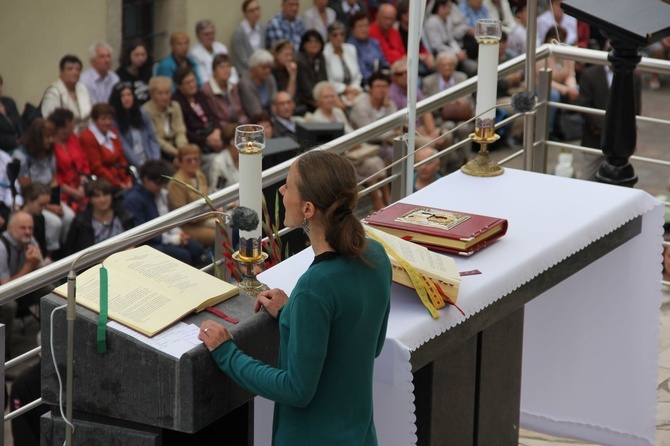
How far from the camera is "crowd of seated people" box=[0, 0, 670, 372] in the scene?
271 inches

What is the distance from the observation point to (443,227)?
3211 mm

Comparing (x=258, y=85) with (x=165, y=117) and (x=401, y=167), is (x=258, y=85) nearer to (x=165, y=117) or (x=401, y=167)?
(x=165, y=117)

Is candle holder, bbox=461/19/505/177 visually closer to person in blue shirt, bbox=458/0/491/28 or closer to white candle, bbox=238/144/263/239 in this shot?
white candle, bbox=238/144/263/239

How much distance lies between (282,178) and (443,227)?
0.76 m

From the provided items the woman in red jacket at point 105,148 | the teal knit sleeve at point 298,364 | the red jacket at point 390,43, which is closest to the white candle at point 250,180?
the teal knit sleeve at point 298,364

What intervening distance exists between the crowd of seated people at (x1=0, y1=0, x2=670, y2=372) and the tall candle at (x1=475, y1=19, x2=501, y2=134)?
2.19m

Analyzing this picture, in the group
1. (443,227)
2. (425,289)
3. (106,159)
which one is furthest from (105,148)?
(425,289)

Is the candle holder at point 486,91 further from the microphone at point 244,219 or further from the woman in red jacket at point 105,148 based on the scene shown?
the woman in red jacket at point 105,148

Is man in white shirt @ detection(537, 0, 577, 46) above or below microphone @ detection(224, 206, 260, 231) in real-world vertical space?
below

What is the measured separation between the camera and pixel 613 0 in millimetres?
4613

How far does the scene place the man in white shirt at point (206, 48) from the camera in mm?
8477

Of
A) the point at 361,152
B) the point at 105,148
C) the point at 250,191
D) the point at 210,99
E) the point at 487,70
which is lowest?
the point at 361,152

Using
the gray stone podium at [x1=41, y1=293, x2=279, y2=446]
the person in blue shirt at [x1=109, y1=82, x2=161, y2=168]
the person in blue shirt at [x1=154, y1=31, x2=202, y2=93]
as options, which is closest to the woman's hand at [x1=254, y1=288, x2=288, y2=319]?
the gray stone podium at [x1=41, y1=293, x2=279, y2=446]

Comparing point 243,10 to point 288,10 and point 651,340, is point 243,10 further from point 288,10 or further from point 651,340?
point 651,340
